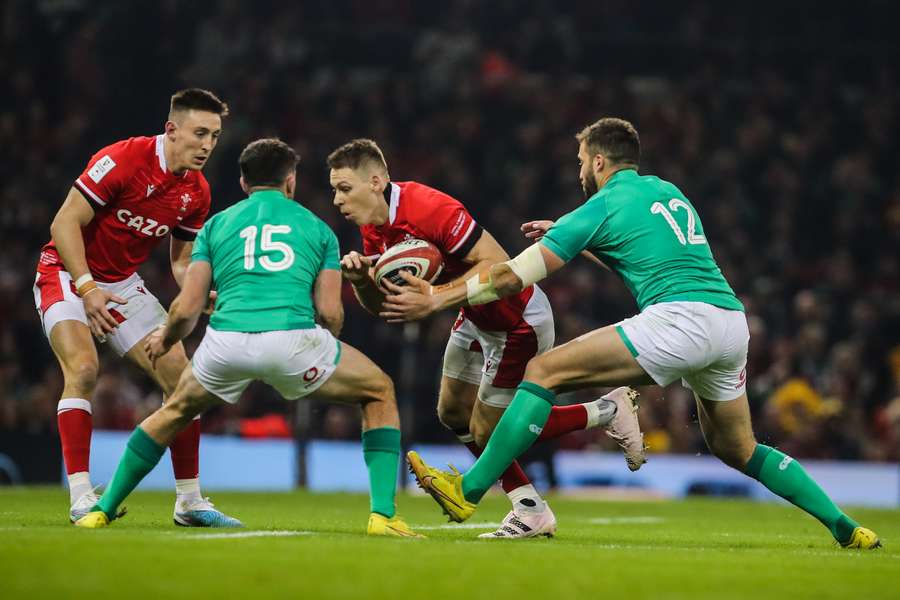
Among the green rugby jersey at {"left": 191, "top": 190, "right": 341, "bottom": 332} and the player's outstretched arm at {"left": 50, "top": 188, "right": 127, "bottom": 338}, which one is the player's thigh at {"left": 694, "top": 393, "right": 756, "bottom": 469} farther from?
the player's outstretched arm at {"left": 50, "top": 188, "right": 127, "bottom": 338}

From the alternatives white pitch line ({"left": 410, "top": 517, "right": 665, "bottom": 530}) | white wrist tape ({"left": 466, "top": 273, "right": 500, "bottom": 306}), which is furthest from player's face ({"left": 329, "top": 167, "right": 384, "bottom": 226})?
white pitch line ({"left": 410, "top": 517, "right": 665, "bottom": 530})

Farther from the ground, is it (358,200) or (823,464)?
(358,200)

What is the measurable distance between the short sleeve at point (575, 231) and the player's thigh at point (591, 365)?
1.48 ft

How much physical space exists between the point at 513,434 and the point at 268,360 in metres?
1.29

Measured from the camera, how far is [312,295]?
22.8ft

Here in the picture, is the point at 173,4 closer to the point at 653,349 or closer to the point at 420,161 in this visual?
the point at 420,161

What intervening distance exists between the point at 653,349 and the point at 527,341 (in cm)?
108

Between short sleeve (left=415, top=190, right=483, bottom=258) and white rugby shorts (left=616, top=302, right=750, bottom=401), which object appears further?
short sleeve (left=415, top=190, right=483, bottom=258)

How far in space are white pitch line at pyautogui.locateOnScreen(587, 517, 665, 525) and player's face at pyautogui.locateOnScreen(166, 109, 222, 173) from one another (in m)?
3.90

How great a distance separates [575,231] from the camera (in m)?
6.82

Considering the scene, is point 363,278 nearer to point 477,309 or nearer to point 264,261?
point 477,309

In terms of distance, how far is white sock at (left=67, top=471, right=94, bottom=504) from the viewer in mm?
7321

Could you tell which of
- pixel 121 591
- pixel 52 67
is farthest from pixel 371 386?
pixel 52 67

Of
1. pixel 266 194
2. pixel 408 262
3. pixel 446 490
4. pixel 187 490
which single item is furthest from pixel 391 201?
pixel 187 490
